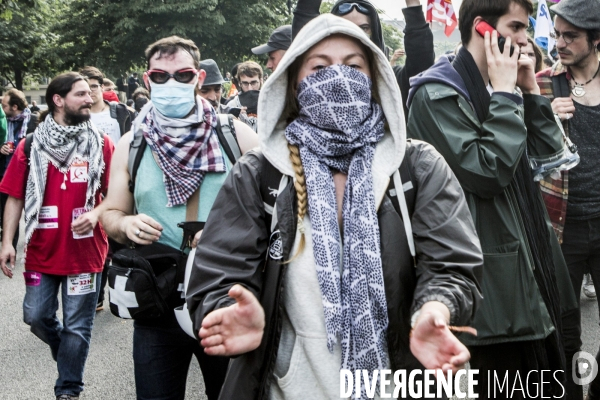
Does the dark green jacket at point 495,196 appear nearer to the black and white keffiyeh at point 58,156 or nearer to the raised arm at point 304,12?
the raised arm at point 304,12

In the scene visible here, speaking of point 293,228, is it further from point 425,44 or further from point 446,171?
point 425,44

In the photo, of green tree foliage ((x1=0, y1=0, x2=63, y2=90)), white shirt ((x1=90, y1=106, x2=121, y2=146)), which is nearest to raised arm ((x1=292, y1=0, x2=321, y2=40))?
white shirt ((x1=90, y1=106, x2=121, y2=146))

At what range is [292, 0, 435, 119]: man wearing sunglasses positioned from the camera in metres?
4.15

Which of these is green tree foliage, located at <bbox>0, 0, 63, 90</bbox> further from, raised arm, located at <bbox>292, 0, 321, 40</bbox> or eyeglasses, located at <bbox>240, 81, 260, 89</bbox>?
raised arm, located at <bbox>292, 0, 321, 40</bbox>

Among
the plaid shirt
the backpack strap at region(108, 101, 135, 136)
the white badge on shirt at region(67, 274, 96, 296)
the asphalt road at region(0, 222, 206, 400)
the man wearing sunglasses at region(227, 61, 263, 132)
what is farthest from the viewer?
the backpack strap at region(108, 101, 135, 136)

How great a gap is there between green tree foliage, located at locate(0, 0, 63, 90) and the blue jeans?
27096 millimetres

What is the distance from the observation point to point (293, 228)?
2.19 meters

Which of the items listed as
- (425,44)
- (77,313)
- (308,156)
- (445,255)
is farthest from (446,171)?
(77,313)

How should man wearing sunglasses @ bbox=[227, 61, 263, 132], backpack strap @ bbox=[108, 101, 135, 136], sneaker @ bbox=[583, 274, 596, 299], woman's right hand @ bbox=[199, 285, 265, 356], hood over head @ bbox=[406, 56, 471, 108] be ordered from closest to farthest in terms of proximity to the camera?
woman's right hand @ bbox=[199, 285, 265, 356], hood over head @ bbox=[406, 56, 471, 108], sneaker @ bbox=[583, 274, 596, 299], man wearing sunglasses @ bbox=[227, 61, 263, 132], backpack strap @ bbox=[108, 101, 135, 136]

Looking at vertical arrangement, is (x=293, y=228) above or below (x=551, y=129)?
below

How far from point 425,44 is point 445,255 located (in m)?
2.38

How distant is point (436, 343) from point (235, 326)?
55cm

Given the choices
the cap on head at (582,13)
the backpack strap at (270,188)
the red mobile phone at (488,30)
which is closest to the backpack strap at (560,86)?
the cap on head at (582,13)

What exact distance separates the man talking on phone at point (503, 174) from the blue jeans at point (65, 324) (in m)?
2.74
